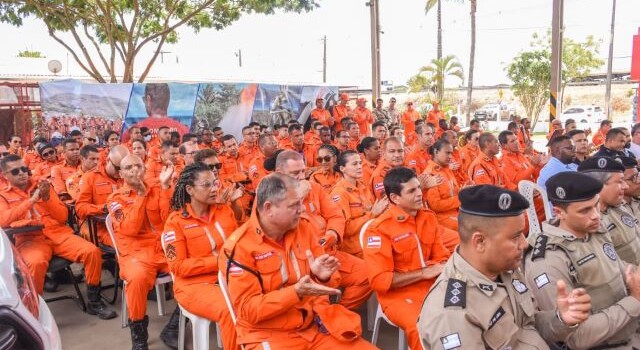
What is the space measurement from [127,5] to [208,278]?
11464 mm

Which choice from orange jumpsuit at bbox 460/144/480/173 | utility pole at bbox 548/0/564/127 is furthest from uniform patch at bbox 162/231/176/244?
utility pole at bbox 548/0/564/127

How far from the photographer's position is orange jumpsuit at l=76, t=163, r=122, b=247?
5242 millimetres

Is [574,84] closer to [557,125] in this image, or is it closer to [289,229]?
[557,125]

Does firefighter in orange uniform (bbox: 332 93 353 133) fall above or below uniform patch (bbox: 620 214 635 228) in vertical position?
above

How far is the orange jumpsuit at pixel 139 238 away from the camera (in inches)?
155

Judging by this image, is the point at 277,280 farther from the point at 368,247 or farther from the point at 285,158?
the point at 285,158

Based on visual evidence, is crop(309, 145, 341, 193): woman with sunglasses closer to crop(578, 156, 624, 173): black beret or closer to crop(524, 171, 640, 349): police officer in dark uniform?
crop(578, 156, 624, 173): black beret

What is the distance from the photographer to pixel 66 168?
285 inches

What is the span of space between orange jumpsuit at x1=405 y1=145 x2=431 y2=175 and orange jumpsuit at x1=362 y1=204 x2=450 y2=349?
391cm

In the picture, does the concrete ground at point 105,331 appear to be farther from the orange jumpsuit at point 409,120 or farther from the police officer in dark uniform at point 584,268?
the orange jumpsuit at point 409,120

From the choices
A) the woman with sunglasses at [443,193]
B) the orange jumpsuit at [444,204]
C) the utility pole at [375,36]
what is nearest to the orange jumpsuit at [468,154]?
the woman with sunglasses at [443,193]

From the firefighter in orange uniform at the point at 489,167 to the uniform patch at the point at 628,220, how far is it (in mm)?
2761

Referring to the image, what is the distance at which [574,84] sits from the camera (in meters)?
31.6

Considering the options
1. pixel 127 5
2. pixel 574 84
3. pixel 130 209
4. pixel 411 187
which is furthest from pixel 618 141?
pixel 574 84
